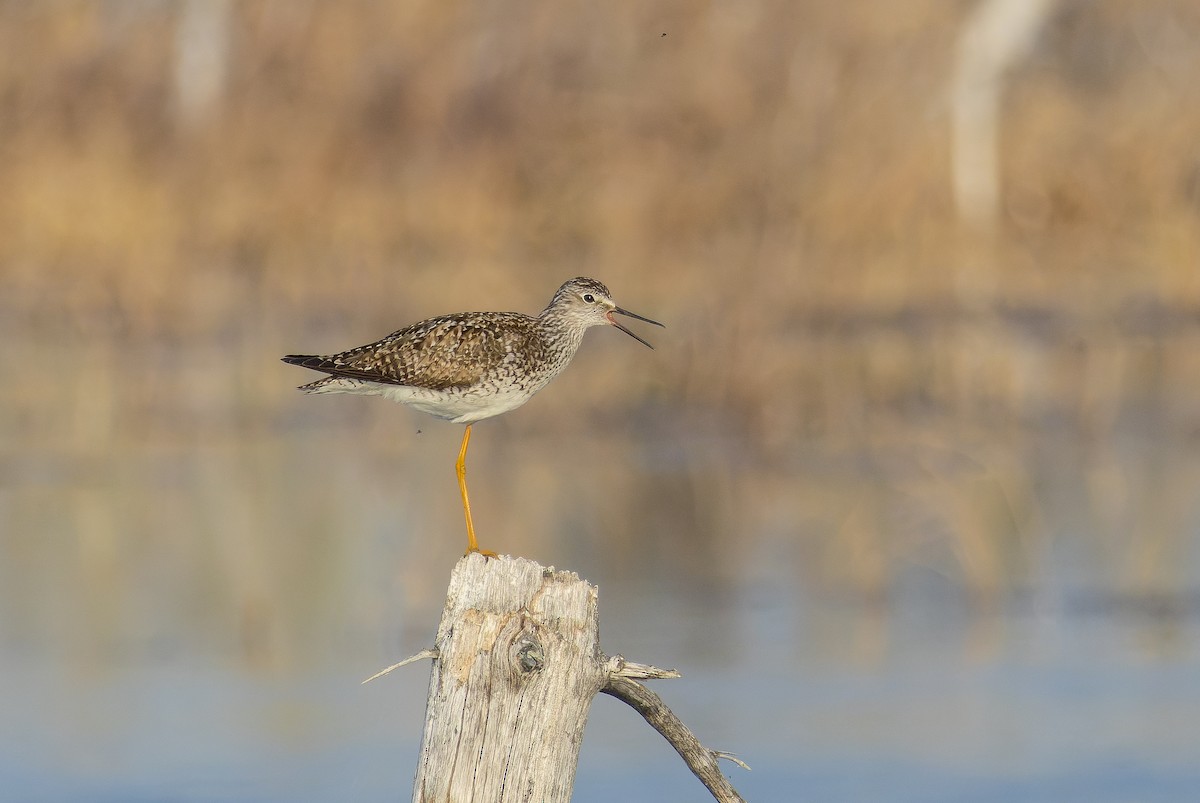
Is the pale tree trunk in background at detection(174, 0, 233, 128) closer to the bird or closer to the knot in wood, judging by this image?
the bird

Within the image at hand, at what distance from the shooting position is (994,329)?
18766 millimetres

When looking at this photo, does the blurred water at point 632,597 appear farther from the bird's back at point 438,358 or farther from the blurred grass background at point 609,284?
the bird's back at point 438,358

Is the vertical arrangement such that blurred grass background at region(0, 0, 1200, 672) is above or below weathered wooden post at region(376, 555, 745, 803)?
above

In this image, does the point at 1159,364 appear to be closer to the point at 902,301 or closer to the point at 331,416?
the point at 902,301

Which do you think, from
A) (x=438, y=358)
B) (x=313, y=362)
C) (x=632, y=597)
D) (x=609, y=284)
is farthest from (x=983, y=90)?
(x=313, y=362)

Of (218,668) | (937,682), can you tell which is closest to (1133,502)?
(937,682)

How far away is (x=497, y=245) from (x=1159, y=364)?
624 cm

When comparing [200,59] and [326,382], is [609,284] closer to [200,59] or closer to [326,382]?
[200,59]

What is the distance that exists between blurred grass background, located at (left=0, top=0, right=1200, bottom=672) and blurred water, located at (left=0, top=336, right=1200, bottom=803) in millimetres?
61

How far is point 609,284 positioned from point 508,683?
13.7 meters

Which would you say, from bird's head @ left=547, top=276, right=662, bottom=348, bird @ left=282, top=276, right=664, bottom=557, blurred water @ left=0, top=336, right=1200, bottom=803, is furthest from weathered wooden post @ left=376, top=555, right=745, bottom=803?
blurred water @ left=0, top=336, right=1200, bottom=803

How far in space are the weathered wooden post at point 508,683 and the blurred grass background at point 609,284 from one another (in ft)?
18.7

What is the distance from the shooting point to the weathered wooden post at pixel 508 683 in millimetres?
5676

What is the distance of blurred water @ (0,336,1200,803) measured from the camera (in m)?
9.70
